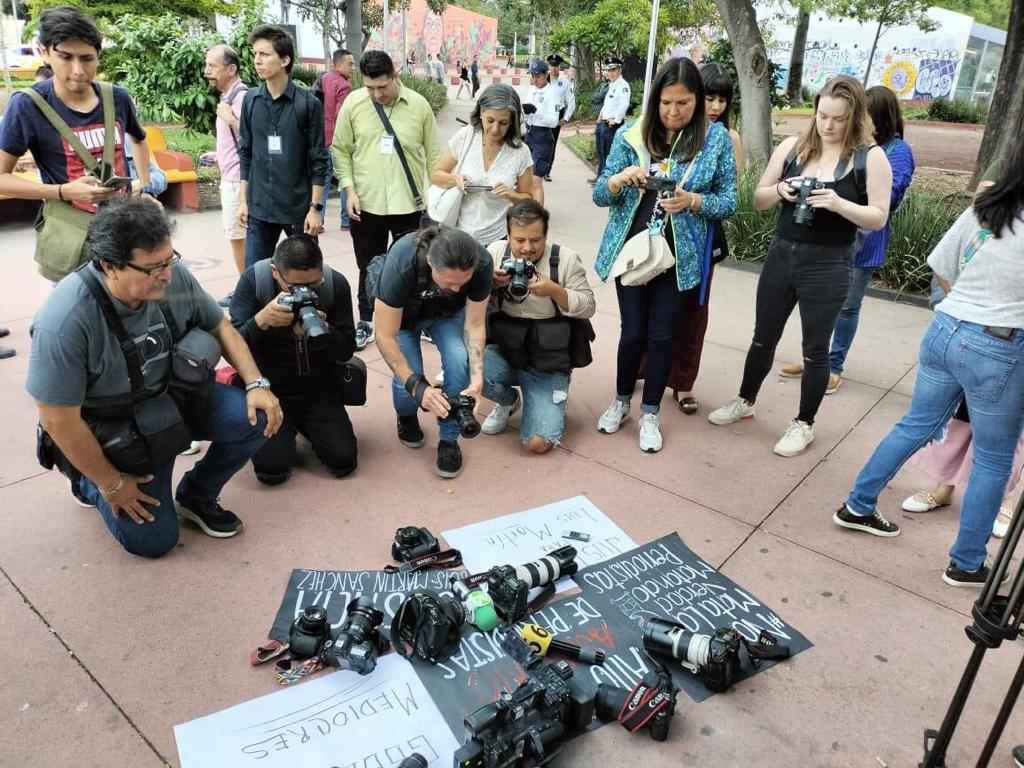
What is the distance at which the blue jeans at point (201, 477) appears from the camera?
8.54 ft

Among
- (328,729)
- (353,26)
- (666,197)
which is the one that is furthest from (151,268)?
(353,26)

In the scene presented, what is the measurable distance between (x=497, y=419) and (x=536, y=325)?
0.59 metres

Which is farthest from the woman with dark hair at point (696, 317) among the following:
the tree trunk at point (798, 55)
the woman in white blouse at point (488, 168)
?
the tree trunk at point (798, 55)

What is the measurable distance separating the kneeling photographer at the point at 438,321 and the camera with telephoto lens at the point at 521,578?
2.09 ft

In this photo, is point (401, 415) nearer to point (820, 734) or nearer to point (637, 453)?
point (637, 453)

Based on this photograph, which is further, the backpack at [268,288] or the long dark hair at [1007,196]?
the backpack at [268,288]

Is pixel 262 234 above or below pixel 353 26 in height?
below

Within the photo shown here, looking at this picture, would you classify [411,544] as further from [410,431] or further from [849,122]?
[849,122]

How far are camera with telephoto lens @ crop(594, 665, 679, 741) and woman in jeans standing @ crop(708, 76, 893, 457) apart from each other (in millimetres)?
1927

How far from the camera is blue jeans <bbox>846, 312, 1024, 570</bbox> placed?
238 centimetres

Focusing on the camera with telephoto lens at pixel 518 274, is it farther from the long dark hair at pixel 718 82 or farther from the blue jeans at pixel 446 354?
the long dark hair at pixel 718 82

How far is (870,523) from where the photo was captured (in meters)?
3.02

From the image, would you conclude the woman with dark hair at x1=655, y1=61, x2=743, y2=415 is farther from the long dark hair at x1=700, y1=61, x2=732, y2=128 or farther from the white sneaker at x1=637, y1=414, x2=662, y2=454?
the white sneaker at x1=637, y1=414, x2=662, y2=454

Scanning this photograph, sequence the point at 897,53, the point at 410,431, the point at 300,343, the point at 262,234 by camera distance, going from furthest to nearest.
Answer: the point at 897,53 < the point at 262,234 < the point at 410,431 < the point at 300,343
